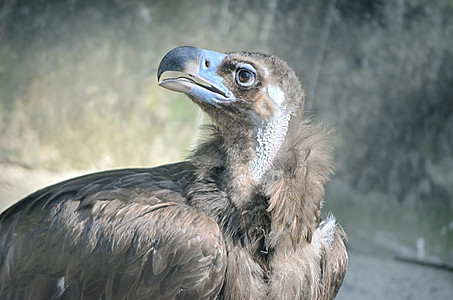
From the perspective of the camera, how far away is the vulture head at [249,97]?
11.0 feet

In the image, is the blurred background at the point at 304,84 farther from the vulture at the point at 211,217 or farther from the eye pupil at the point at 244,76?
the eye pupil at the point at 244,76

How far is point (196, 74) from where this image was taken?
331 centimetres

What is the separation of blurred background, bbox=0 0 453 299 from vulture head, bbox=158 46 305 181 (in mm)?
2420

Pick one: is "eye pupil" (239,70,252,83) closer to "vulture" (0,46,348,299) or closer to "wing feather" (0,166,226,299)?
"vulture" (0,46,348,299)

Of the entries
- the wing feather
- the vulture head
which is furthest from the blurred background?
the vulture head

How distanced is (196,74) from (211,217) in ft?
2.11

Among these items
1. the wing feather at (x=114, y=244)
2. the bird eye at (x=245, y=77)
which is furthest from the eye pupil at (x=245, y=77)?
the wing feather at (x=114, y=244)

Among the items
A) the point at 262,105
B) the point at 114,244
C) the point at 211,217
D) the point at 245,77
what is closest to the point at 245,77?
the point at 245,77

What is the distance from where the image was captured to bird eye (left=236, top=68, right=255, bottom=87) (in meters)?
3.37

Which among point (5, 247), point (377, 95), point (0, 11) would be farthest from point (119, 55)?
point (5, 247)

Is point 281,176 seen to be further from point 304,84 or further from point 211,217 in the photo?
point 304,84

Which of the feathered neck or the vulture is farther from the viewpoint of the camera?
the feathered neck

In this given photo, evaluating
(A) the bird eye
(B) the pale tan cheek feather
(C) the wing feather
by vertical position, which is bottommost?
(C) the wing feather

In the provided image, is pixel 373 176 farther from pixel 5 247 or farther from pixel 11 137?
pixel 5 247
